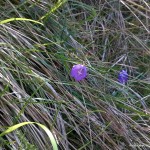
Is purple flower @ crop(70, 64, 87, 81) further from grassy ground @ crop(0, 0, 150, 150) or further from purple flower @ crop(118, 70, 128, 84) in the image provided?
purple flower @ crop(118, 70, 128, 84)

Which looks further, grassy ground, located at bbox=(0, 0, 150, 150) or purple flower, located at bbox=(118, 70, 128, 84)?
purple flower, located at bbox=(118, 70, 128, 84)

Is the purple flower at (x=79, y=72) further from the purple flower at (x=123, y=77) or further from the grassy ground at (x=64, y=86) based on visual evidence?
the purple flower at (x=123, y=77)

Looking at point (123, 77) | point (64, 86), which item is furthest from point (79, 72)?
point (123, 77)

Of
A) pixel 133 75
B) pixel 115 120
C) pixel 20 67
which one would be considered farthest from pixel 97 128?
pixel 133 75

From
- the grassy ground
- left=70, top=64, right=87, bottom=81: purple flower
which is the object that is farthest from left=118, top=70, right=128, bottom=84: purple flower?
left=70, top=64, right=87, bottom=81: purple flower

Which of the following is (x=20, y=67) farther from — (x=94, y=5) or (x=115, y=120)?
(x=94, y=5)

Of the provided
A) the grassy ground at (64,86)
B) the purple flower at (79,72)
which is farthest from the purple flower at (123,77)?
the purple flower at (79,72)
